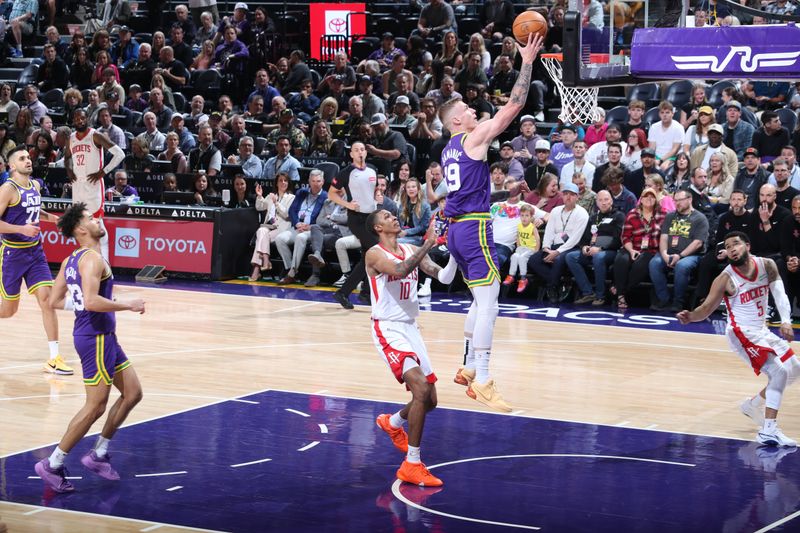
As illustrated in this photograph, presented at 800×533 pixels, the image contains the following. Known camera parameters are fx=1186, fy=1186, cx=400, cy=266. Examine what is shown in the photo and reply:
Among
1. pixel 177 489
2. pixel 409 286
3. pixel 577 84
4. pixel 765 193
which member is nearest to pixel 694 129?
pixel 765 193

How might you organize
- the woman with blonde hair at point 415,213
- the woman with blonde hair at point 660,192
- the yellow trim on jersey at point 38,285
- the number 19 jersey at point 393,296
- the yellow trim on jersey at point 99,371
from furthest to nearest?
the woman with blonde hair at point 415,213, the woman with blonde hair at point 660,192, the yellow trim on jersey at point 38,285, the number 19 jersey at point 393,296, the yellow trim on jersey at point 99,371

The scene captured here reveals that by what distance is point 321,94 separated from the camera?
20.9 metres

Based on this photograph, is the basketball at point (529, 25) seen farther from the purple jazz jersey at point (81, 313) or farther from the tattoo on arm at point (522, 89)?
the purple jazz jersey at point (81, 313)

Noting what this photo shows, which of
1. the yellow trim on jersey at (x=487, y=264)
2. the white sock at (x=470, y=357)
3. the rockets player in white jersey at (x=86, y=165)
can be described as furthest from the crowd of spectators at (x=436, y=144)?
the rockets player in white jersey at (x=86, y=165)

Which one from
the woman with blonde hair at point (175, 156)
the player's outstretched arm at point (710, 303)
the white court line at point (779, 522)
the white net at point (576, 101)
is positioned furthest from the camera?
the woman with blonde hair at point (175, 156)

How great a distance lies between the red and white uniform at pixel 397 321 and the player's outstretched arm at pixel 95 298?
153 centimetres

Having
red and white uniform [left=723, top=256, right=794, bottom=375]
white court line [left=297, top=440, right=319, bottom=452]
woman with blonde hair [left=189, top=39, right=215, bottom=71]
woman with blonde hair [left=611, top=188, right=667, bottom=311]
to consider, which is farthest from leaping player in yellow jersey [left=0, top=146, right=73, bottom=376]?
woman with blonde hair [left=189, top=39, right=215, bottom=71]

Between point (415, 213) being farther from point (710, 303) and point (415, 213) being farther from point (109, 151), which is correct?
point (710, 303)

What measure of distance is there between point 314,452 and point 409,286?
1.42 m

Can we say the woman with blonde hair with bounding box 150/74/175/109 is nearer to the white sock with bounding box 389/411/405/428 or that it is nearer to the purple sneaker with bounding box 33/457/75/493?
the white sock with bounding box 389/411/405/428

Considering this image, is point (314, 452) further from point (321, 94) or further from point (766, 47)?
point (321, 94)

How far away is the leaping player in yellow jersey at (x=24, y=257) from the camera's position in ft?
35.9

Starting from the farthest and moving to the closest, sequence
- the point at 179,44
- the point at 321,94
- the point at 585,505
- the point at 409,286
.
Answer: the point at 179,44 < the point at 321,94 < the point at 409,286 < the point at 585,505

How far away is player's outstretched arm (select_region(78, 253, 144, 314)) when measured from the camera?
732 centimetres
